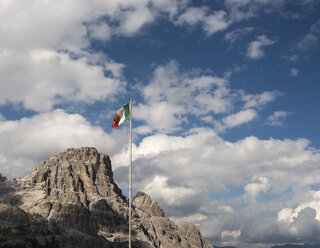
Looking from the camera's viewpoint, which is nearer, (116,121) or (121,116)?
(121,116)

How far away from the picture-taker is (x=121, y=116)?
65.6 metres

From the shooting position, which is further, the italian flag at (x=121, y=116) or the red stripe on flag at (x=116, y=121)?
the red stripe on flag at (x=116, y=121)

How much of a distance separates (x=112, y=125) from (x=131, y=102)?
6.21 metres

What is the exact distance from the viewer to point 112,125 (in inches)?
2618

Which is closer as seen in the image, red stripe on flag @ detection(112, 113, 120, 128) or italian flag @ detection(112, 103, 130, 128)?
italian flag @ detection(112, 103, 130, 128)

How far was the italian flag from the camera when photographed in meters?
64.2

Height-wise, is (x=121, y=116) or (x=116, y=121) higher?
(x=121, y=116)

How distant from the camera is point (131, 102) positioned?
6475cm

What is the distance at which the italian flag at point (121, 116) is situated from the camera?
64188 mm
